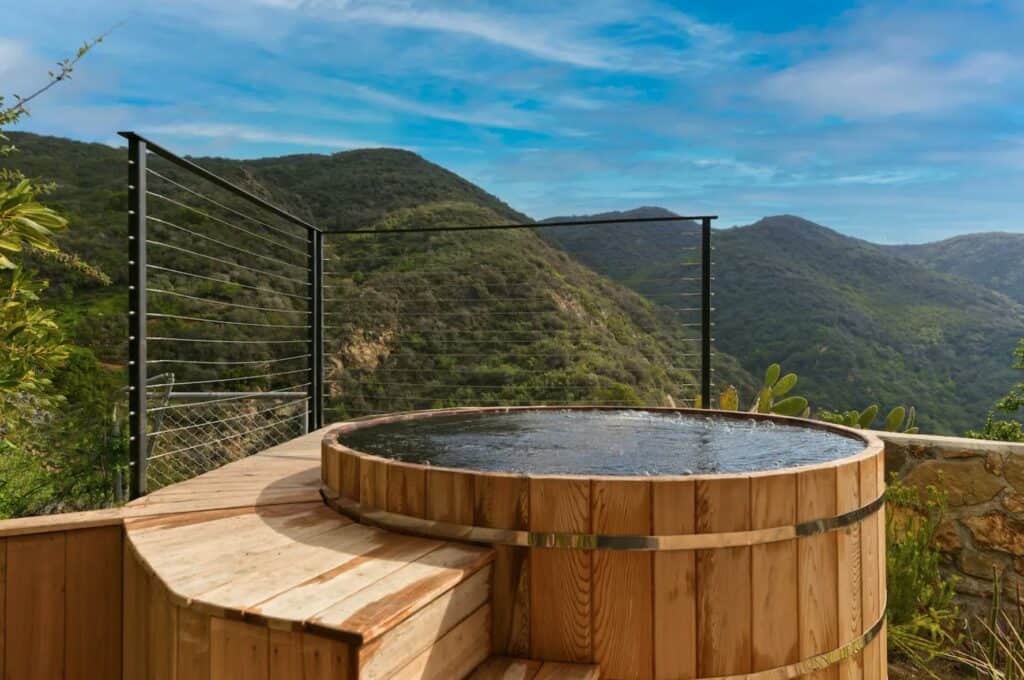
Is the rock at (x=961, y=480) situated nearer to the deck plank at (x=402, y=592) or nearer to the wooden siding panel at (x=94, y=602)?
the deck plank at (x=402, y=592)

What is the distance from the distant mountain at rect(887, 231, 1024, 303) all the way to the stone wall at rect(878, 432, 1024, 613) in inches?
1405

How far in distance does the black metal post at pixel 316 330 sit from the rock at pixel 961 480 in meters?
3.45

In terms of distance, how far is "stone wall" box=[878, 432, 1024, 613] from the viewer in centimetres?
280

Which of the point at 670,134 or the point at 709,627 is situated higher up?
the point at 670,134

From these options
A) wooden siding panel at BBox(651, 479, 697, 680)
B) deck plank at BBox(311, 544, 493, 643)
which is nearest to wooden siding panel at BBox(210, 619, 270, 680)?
deck plank at BBox(311, 544, 493, 643)

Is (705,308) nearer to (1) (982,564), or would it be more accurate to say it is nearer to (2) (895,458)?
(2) (895,458)

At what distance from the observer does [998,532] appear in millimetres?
2832

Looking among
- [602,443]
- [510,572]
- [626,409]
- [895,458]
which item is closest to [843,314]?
[895,458]

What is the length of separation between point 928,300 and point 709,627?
34169 millimetres

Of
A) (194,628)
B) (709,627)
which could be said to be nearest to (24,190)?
(194,628)

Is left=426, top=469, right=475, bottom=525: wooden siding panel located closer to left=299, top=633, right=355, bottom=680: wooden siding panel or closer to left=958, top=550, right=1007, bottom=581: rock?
left=299, top=633, right=355, bottom=680: wooden siding panel

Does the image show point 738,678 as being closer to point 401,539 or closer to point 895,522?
point 401,539

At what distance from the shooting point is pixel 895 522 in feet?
9.62

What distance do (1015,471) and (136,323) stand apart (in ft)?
12.6
